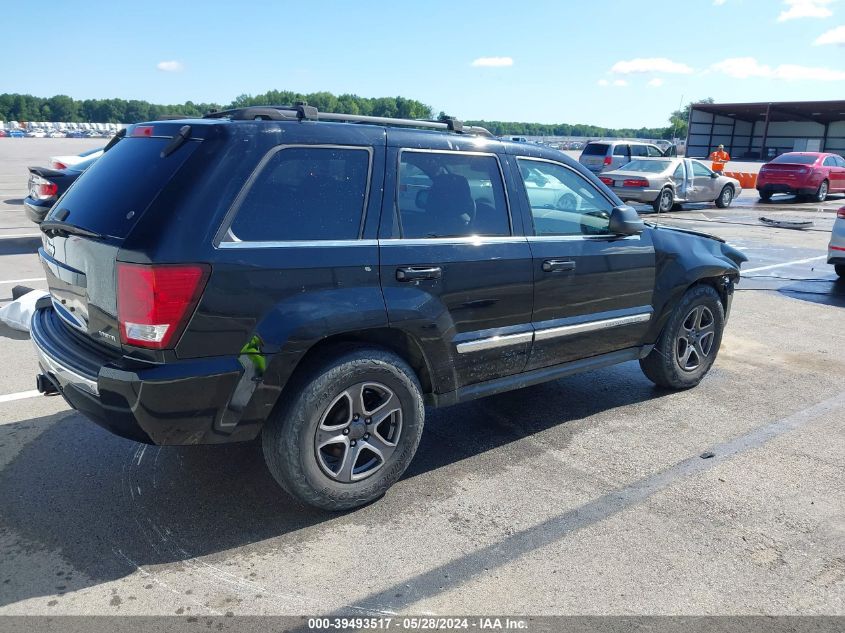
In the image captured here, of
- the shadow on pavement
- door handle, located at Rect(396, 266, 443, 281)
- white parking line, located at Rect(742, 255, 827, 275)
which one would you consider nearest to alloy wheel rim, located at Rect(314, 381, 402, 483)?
the shadow on pavement

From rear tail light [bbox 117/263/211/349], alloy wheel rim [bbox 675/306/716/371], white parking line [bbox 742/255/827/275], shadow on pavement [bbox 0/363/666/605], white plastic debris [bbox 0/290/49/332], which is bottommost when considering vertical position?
shadow on pavement [bbox 0/363/666/605]

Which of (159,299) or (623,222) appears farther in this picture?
(623,222)

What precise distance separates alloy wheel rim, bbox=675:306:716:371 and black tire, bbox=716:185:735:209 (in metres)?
17.6

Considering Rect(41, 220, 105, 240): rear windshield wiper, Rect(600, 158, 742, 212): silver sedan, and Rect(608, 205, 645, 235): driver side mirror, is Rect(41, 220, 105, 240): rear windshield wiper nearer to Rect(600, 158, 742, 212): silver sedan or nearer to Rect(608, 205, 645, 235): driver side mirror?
Rect(608, 205, 645, 235): driver side mirror

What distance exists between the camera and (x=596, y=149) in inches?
900

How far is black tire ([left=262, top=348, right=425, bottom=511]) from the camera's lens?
327 centimetres

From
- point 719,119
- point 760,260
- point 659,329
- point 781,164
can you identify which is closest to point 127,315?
point 659,329

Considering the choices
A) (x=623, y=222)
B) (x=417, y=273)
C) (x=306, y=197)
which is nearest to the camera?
(x=306, y=197)

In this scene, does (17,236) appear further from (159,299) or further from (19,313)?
(159,299)

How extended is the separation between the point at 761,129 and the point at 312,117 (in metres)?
68.2

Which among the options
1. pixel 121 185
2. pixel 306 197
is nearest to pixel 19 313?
pixel 121 185

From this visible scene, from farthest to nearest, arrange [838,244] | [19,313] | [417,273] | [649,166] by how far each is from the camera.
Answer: [649,166], [838,244], [19,313], [417,273]

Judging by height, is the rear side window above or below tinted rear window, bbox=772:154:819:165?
below

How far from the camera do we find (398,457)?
12.1ft
